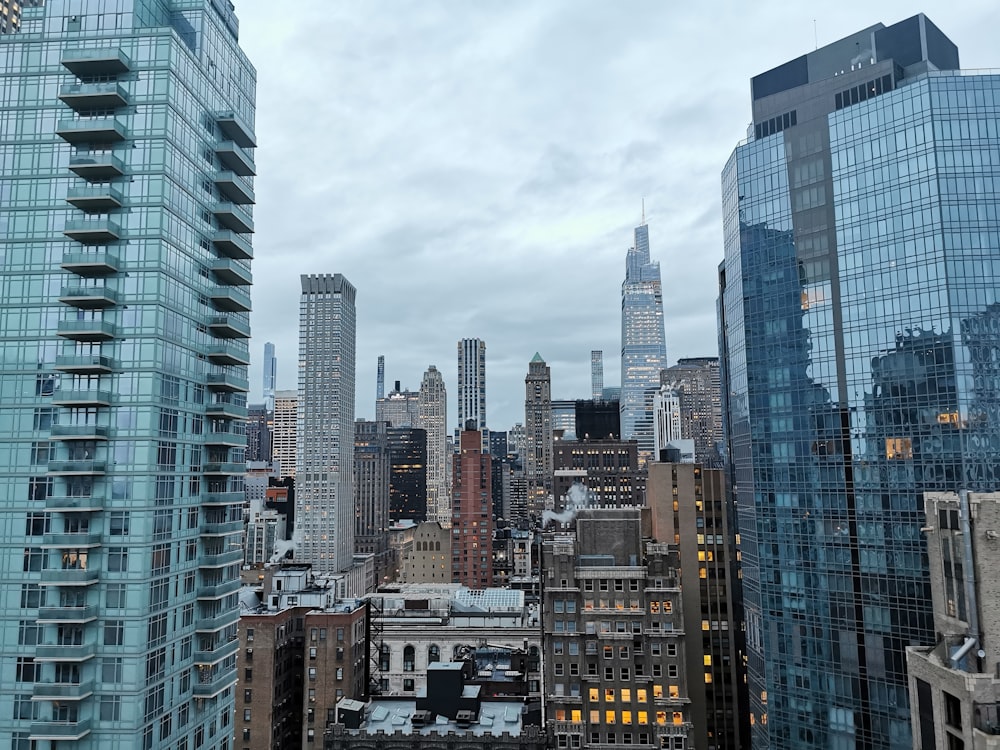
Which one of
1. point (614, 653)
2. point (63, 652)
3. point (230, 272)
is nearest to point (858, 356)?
point (614, 653)

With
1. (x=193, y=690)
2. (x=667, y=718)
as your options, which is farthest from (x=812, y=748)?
(x=193, y=690)

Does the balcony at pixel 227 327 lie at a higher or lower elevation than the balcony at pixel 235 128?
lower

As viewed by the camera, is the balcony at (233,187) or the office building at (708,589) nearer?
the balcony at (233,187)

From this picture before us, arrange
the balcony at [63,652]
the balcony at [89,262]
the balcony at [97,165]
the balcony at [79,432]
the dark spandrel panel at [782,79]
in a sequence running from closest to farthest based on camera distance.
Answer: the balcony at [63,652]
the balcony at [79,432]
the balcony at [89,262]
the balcony at [97,165]
the dark spandrel panel at [782,79]

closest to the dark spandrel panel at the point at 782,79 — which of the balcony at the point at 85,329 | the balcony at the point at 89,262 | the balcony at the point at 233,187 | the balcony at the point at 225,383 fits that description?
the balcony at the point at 233,187

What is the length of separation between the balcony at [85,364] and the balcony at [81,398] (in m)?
1.69

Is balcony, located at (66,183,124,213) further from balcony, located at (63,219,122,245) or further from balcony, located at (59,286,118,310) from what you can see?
balcony, located at (59,286,118,310)

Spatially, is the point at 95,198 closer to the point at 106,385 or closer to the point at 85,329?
the point at 85,329

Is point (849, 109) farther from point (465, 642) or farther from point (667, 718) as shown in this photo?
point (465, 642)

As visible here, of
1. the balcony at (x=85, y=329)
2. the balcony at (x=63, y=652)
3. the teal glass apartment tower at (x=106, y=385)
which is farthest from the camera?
the balcony at (x=85, y=329)

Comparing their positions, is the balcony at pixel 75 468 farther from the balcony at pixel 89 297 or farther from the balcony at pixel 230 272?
the balcony at pixel 230 272

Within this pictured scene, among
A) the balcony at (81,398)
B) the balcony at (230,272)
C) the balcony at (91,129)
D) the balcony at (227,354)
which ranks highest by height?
the balcony at (91,129)

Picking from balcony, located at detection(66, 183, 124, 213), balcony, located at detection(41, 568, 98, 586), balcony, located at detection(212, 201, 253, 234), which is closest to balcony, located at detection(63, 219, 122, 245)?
balcony, located at detection(66, 183, 124, 213)

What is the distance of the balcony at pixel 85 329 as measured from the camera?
Result: 2344 inches
